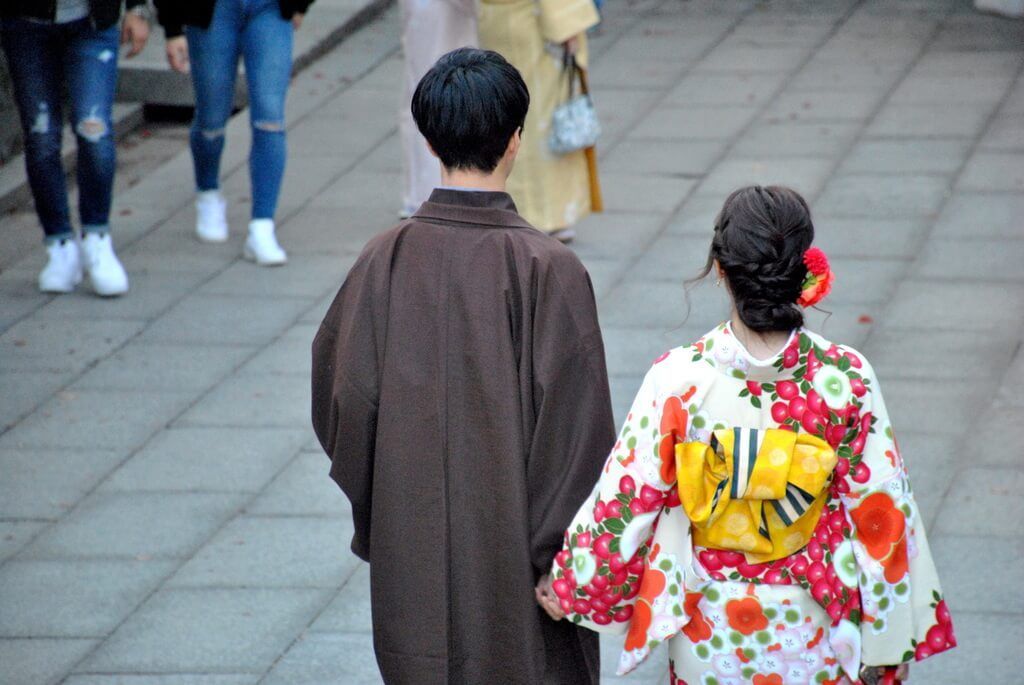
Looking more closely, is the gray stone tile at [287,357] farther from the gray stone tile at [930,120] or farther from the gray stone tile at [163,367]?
the gray stone tile at [930,120]

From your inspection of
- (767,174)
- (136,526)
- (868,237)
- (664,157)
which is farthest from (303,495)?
(664,157)

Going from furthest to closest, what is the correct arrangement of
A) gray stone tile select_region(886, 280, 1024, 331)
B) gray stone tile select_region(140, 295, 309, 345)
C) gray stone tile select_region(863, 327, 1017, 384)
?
gray stone tile select_region(140, 295, 309, 345) < gray stone tile select_region(886, 280, 1024, 331) < gray stone tile select_region(863, 327, 1017, 384)

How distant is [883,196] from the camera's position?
707 centimetres

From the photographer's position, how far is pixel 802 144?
7.82 m

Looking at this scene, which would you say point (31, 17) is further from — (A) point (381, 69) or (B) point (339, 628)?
(A) point (381, 69)

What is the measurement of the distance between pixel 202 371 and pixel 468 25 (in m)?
1.85

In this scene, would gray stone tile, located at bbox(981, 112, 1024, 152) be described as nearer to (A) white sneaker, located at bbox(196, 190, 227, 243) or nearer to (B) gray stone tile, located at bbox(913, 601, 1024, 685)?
(A) white sneaker, located at bbox(196, 190, 227, 243)

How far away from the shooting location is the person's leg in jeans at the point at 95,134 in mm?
5918

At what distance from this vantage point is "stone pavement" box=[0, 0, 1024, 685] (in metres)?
4.09

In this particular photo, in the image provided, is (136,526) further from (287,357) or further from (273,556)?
(287,357)

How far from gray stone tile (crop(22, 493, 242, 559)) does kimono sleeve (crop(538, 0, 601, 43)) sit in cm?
244

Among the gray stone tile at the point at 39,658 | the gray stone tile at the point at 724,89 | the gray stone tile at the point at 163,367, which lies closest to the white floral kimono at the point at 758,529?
the gray stone tile at the point at 39,658

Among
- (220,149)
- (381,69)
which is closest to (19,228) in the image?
(220,149)

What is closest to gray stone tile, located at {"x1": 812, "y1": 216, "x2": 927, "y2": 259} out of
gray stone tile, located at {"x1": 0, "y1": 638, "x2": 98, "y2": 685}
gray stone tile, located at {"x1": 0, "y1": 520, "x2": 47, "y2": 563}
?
gray stone tile, located at {"x1": 0, "y1": 520, "x2": 47, "y2": 563}
